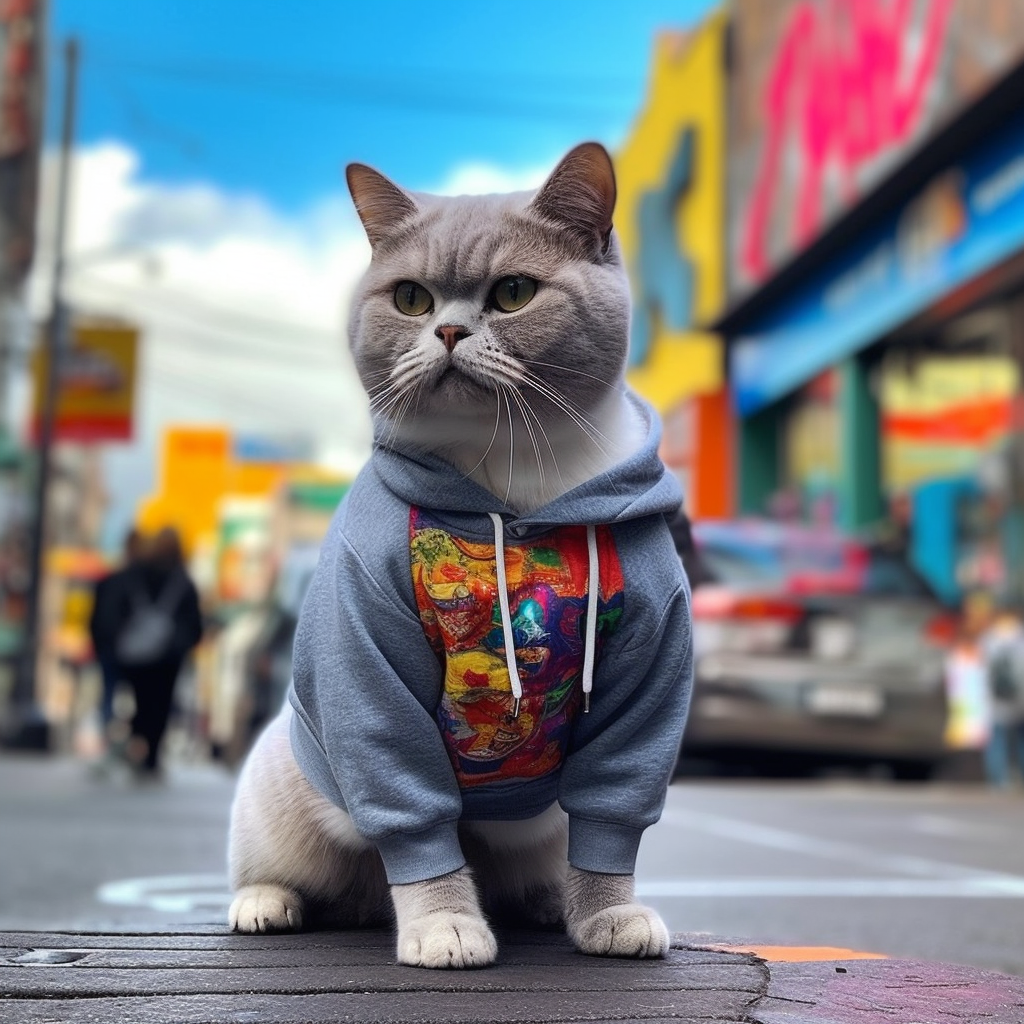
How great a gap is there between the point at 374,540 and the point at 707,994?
777 millimetres

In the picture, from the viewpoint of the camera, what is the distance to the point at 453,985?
82.6 inches

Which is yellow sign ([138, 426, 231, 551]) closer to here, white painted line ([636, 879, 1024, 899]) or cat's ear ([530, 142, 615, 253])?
white painted line ([636, 879, 1024, 899])

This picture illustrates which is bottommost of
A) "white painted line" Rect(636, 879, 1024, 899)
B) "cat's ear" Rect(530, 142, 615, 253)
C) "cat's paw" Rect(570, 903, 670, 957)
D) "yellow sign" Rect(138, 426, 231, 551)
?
"white painted line" Rect(636, 879, 1024, 899)

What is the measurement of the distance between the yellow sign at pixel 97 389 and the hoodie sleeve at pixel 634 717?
727 inches

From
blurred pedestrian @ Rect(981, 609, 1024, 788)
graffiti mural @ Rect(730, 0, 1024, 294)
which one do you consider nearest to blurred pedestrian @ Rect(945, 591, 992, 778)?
blurred pedestrian @ Rect(981, 609, 1024, 788)

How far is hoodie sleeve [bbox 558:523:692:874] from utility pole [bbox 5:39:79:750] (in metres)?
16.0

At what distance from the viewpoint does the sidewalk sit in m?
1.94

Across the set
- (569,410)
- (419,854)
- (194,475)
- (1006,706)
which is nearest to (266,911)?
(419,854)

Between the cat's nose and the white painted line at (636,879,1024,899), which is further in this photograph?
the white painted line at (636,879,1024,899)

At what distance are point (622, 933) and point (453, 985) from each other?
0.38 m

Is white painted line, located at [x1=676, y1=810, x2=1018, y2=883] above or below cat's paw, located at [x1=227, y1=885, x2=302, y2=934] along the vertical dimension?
below

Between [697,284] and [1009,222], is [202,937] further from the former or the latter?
[697,284]

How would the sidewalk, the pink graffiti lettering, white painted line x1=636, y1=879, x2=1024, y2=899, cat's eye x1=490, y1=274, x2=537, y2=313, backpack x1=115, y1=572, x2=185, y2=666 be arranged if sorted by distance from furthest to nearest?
the pink graffiti lettering < backpack x1=115, y1=572, x2=185, y2=666 < white painted line x1=636, y1=879, x2=1024, y2=899 < cat's eye x1=490, y1=274, x2=537, y2=313 < the sidewalk

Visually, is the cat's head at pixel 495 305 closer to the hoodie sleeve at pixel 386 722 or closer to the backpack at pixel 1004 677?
the hoodie sleeve at pixel 386 722
